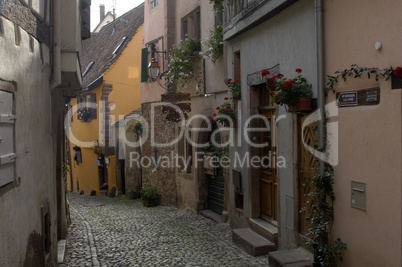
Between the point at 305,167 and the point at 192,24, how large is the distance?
7564mm

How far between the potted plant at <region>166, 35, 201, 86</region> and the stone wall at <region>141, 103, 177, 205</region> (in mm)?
1978

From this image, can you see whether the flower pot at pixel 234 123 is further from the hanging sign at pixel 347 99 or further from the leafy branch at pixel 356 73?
the hanging sign at pixel 347 99

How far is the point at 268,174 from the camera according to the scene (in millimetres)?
8156

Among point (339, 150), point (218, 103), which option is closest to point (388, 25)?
point (339, 150)

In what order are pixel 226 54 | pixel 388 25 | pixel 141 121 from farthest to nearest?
pixel 141 121 → pixel 226 54 → pixel 388 25

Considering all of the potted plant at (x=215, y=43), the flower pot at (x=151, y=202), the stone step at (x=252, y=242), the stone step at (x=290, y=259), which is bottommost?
the flower pot at (x=151, y=202)

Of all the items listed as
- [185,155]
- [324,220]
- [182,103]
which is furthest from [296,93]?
[185,155]

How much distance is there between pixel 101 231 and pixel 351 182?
654cm

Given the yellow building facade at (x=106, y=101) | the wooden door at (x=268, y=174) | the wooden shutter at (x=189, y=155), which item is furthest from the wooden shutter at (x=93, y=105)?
the wooden door at (x=268, y=174)

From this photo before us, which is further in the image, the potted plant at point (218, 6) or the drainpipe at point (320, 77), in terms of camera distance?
the potted plant at point (218, 6)

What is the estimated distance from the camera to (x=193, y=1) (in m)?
12.3

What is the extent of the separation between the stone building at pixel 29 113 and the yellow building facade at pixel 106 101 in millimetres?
13342

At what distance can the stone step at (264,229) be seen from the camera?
7.41 m

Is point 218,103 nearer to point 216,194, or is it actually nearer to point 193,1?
point 216,194
